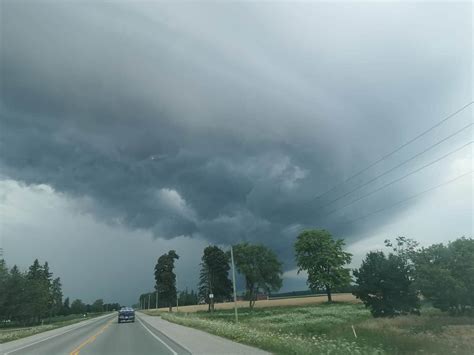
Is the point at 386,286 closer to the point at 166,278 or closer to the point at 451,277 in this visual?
the point at 451,277


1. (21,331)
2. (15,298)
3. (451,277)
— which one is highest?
(15,298)

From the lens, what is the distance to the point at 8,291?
8306cm

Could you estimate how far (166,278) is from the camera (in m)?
120

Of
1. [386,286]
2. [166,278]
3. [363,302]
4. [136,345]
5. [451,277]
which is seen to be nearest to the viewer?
[136,345]

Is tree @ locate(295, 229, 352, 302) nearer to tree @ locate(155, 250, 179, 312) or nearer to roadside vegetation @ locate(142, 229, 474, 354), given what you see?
roadside vegetation @ locate(142, 229, 474, 354)

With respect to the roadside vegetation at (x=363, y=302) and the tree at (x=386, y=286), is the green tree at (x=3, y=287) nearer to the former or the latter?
the roadside vegetation at (x=363, y=302)

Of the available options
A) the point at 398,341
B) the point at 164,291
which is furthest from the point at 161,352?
the point at 164,291

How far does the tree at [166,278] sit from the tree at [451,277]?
273ft

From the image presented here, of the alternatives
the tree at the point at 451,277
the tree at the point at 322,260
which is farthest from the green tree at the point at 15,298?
the tree at the point at 451,277

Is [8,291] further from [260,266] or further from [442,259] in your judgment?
[442,259]

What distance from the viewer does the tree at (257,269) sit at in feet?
310

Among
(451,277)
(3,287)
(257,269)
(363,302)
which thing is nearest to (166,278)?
(257,269)

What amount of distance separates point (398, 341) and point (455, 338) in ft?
25.6

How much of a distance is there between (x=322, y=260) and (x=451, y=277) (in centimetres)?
4424
